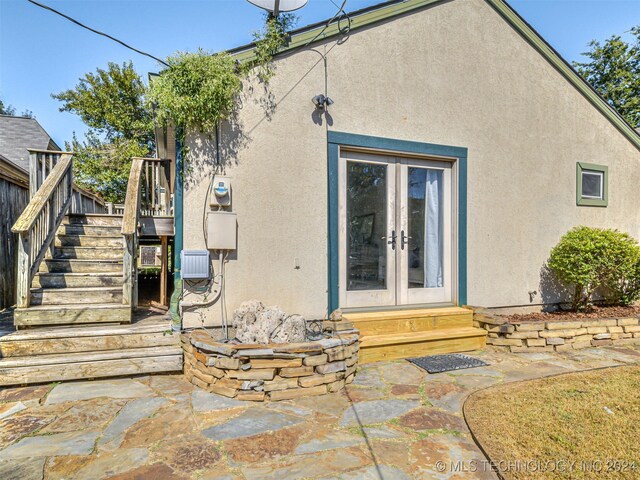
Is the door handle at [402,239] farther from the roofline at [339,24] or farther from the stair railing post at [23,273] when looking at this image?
the stair railing post at [23,273]

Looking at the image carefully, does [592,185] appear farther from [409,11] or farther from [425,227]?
[409,11]

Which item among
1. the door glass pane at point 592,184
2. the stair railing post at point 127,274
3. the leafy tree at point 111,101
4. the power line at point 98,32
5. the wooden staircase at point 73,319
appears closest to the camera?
the wooden staircase at point 73,319

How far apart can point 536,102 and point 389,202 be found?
3.07 meters

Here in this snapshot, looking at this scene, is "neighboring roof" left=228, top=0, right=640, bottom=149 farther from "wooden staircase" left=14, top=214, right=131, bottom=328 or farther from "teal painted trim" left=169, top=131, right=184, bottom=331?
"wooden staircase" left=14, top=214, right=131, bottom=328

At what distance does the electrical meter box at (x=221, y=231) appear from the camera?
12.7ft

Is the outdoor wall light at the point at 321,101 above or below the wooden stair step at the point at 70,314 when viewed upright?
above

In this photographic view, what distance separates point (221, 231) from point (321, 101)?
1920mm

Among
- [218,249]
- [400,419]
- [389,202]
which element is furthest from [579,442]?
[218,249]

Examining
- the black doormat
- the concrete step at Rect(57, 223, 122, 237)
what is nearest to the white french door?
the black doormat

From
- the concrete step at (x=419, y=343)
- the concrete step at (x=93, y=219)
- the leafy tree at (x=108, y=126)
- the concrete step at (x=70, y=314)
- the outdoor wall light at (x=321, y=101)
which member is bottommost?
the concrete step at (x=419, y=343)

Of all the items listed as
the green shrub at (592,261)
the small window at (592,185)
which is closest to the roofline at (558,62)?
the small window at (592,185)

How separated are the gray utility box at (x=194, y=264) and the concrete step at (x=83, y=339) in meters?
0.64

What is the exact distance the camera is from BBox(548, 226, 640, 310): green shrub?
5234 mm

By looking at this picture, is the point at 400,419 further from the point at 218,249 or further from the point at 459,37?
the point at 459,37
